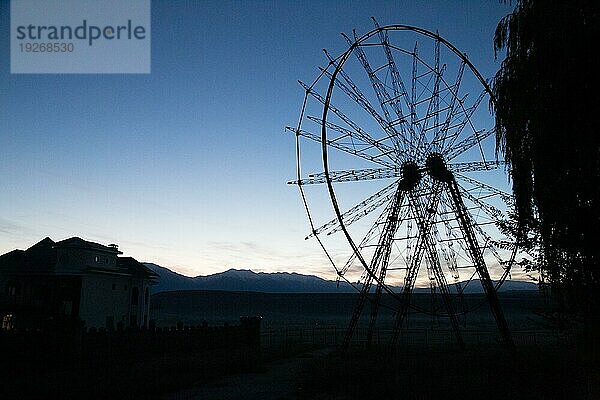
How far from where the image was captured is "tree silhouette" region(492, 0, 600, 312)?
36.9 feet

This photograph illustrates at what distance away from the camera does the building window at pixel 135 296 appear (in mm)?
32406

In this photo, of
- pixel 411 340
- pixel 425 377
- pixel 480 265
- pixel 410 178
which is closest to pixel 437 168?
pixel 410 178

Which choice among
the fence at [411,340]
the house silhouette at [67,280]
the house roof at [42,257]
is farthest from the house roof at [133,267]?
the fence at [411,340]

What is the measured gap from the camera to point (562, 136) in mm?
11719

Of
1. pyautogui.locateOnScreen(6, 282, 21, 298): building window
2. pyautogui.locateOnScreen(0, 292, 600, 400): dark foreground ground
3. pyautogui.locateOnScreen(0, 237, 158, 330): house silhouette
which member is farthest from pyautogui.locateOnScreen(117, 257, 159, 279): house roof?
pyautogui.locateOnScreen(0, 292, 600, 400): dark foreground ground

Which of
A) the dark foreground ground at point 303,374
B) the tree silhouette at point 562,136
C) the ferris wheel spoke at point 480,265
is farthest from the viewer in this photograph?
the ferris wheel spoke at point 480,265

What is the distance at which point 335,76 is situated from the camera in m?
20.6

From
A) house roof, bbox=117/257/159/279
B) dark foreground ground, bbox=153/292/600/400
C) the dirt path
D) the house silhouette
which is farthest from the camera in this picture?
house roof, bbox=117/257/159/279

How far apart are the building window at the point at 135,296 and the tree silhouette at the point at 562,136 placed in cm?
2526

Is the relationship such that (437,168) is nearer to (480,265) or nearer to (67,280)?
(480,265)

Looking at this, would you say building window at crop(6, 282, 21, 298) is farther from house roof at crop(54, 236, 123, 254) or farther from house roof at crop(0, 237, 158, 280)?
house roof at crop(54, 236, 123, 254)

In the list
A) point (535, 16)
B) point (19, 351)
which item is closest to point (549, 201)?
point (535, 16)

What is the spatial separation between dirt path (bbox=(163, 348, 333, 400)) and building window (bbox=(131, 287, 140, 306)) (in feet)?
49.2

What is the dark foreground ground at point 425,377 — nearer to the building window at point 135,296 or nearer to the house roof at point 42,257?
the house roof at point 42,257
